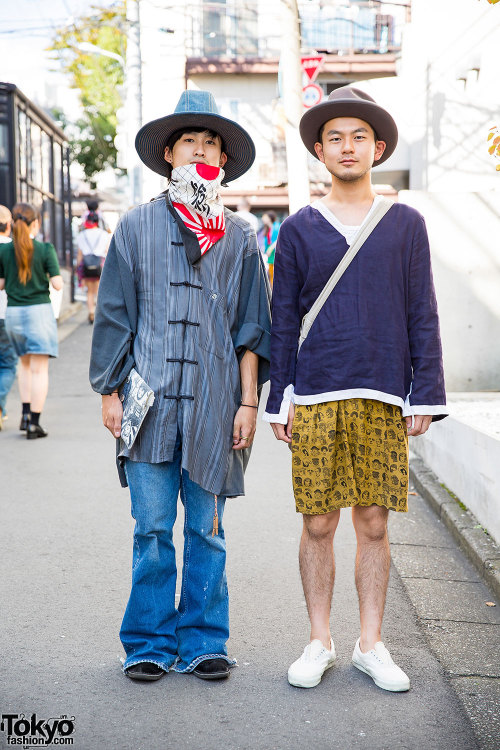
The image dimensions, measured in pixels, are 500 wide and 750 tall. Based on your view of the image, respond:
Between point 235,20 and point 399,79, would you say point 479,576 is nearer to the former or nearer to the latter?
point 399,79

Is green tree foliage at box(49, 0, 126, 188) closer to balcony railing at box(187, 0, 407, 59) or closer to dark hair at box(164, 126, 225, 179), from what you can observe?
balcony railing at box(187, 0, 407, 59)

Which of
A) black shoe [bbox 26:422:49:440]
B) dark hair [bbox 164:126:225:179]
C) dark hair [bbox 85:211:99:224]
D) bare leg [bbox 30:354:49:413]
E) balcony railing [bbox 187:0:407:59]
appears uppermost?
balcony railing [bbox 187:0:407:59]

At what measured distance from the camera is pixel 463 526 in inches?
215

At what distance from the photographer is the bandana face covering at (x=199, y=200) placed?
3.55 metres

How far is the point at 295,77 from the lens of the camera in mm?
12578

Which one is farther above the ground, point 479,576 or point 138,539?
point 138,539

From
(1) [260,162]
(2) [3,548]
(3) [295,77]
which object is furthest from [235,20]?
(2) [3,548]

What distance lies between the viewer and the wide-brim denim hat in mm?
3551

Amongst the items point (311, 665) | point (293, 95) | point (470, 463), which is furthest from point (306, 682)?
point (293, 95)

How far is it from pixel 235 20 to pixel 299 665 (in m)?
29.3

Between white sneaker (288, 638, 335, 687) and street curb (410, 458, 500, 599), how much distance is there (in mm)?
1310

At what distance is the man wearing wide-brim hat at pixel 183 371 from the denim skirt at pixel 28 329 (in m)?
5.14

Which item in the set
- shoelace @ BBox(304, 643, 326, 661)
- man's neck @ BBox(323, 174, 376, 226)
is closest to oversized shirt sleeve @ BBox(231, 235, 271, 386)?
man's neck @ BBox(323, 174, 376, 226)

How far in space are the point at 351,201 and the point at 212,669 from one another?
1.82 metres
